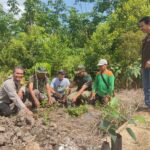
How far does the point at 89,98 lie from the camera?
864 centimetres

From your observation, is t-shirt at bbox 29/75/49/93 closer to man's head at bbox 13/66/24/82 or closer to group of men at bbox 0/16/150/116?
group of men at bbox 0/16/150/116

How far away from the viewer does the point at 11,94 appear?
7.39 m

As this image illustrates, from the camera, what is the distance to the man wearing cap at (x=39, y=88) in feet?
26.9

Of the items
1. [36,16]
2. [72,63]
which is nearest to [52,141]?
[72,63]

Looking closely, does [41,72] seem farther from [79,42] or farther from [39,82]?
[79,42]

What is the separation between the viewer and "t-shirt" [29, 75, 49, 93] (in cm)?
845

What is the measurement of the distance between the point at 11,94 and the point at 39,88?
126 cm

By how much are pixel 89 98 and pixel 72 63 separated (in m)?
5.36

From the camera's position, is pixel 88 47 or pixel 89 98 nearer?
pixel 89 98

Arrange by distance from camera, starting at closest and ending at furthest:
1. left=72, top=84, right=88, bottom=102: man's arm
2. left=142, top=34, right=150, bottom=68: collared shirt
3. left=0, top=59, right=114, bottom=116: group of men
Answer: left=142, top=34, right=150, bottom=68: collared shirt < left=0, top=59, right=114, bottom=116: group of men < left=72, top=84, right=88, bottom=102: man's arm

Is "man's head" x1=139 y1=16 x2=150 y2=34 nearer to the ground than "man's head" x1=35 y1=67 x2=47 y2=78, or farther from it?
farther from it

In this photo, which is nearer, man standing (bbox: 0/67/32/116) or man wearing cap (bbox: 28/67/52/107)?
man standing (bbox: 0/67/32/116)

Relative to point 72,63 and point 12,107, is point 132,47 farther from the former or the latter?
point 12,107

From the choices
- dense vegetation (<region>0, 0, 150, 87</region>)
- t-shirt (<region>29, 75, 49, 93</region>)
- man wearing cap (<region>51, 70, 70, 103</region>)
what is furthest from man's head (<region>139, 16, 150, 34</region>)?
dense vegetation (<region>0, 0, 150, 87</region>)
